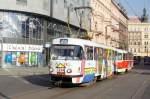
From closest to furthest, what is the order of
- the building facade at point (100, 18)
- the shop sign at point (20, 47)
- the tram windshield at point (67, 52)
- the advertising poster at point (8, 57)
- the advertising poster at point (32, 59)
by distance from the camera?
1. the tram windshield at point (67, 52)
2. the shop sign at point (20, 47)
3. the advertising poster at point (8, 57)
4. the advertising poster at point (32, 59)
5. the building facade at point (100, 18)

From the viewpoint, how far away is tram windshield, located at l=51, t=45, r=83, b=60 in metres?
23.5

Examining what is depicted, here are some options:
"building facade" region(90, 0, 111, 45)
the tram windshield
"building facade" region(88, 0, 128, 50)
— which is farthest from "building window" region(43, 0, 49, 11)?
the tram windshield

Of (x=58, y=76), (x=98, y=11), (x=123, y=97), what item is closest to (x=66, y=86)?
(x=58, y=76)

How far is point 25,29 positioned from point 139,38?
119 m

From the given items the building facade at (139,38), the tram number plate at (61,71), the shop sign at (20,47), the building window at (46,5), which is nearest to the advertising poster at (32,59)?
the shop sign at (20,47)

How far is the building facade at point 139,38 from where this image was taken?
170 meters

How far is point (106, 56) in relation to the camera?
32188mm

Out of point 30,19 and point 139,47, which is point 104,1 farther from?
point 139,47

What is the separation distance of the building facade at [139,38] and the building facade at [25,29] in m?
109

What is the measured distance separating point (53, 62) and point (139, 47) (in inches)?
5859

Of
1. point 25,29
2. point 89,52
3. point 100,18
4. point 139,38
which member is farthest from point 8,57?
point 139,38

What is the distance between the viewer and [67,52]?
23.6 meters

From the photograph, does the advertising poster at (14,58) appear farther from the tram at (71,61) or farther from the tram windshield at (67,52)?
the tram windshield at (67,52)

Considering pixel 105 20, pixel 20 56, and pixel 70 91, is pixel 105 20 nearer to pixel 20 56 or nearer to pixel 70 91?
pixel 20 56
